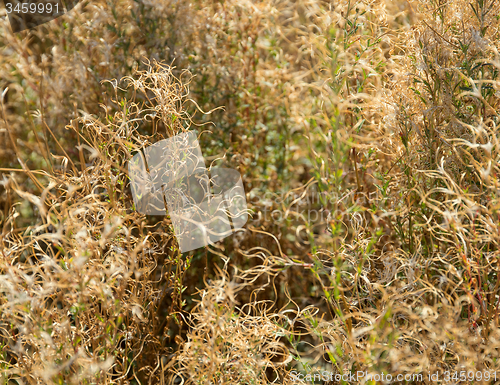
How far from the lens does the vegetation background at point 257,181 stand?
1.67ft

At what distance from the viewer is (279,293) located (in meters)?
0.94

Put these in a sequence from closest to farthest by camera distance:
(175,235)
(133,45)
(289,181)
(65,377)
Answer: (65,377) < (175,235) < (133,45) < (289,181)

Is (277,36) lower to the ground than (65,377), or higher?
higher

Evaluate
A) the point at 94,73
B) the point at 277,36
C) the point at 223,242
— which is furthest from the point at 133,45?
the point at 223,242

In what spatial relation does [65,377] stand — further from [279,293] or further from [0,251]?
[279,293]

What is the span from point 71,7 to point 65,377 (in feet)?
2.83

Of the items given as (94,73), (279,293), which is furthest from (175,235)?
(94,73)

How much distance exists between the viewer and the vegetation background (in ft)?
1.67

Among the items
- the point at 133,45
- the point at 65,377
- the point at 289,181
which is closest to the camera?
the point at 65,377

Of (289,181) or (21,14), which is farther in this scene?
(289,181)

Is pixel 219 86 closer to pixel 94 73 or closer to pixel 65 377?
pixel 94 73

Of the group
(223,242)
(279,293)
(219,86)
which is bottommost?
(279,293)

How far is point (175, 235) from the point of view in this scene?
620 millimetres

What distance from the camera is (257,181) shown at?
40.3 inches
